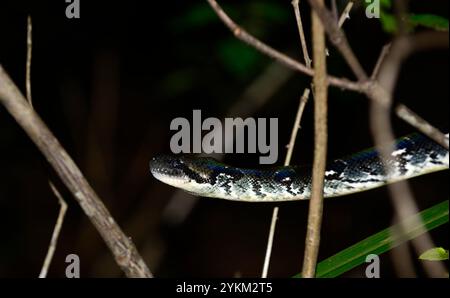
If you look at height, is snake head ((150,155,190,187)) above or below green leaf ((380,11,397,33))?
below

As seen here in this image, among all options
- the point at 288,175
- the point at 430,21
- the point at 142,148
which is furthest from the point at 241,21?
the point at 142,148

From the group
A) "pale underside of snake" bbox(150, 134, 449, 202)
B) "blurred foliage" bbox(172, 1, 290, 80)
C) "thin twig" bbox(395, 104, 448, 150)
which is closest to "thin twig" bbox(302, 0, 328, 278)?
"thin twig" bbox(395, 104, 448, 150)

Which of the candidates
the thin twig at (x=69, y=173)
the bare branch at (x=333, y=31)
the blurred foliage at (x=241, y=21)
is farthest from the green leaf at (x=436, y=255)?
the blurred foliage at (x=241, y=21)

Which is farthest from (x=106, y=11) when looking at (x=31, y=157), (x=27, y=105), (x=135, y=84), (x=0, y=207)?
(x=27, y=105)

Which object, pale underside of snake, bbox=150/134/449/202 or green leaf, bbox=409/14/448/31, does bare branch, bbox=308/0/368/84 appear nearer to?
green leaf, bbox=409/14/448/31

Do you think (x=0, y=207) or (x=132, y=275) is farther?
(x=0, y=207)
